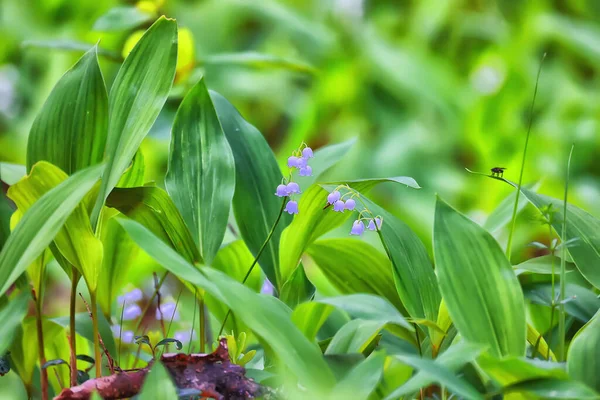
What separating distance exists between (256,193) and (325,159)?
90 millimetres

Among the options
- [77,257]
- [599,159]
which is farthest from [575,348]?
[599,159]

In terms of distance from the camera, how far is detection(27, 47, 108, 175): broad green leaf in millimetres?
640

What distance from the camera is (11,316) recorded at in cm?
63

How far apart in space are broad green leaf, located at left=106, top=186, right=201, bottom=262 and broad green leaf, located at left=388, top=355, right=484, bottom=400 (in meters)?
Result: 0.23

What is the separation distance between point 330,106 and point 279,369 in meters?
1.95

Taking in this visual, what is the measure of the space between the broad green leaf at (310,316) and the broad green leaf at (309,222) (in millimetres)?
96

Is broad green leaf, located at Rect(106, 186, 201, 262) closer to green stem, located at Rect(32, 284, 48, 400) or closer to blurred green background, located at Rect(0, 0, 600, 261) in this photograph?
green stem, located at Rect(32, 284, 48, 400)

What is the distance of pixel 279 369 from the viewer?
1.93 feet

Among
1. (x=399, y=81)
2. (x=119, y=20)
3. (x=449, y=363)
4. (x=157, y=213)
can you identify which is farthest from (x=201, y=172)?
(x=399, y=81)

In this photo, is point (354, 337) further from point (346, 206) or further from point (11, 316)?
point (11, 316)

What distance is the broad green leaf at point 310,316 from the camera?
59cm

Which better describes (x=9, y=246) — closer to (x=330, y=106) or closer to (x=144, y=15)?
(x=144, y=15)

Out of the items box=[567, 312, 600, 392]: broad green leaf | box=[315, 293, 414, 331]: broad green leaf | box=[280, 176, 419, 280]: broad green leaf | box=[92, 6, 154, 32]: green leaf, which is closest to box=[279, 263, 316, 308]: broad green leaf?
box=[280, 176, 419, 280]: broad green leaf

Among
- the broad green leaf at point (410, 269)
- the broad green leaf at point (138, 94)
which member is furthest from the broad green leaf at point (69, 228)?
the broad green leaf at point (410, 269)
